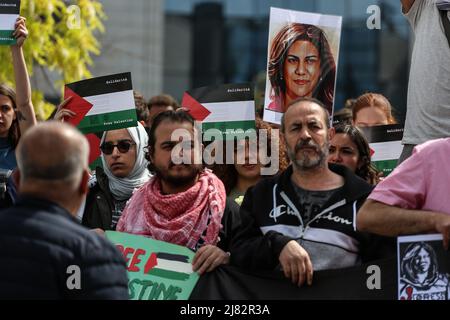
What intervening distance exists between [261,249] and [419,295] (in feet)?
2.68

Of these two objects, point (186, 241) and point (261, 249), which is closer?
point (261, 249)

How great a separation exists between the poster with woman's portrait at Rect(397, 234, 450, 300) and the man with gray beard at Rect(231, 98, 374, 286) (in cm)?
45

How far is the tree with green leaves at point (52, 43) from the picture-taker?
1172 centimetres

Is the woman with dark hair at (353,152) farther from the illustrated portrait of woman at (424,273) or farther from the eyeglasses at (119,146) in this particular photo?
the illustrated portrait of woman at (424,273)

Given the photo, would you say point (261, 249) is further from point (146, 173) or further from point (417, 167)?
point (146, 173)

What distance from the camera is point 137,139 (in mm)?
6871

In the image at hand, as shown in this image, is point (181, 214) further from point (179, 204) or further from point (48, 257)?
point (48, 257)

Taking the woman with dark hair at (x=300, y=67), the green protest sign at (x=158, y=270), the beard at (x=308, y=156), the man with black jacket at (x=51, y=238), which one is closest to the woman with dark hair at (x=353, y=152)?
the woman with dark hair at (x=300, y=67)

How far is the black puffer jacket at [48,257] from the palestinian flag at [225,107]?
10.1 ft

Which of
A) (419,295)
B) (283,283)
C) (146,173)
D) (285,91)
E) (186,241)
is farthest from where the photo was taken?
(285,91)

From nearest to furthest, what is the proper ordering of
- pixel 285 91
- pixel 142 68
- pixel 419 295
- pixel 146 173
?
pixel 419 295
pixel 146 173
pixel 285 91
pixel 142 68

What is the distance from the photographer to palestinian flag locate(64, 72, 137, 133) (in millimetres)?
6879
